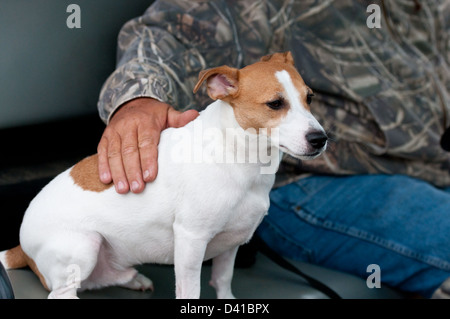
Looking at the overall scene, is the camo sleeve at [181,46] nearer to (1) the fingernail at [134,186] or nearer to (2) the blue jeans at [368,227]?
(1) the fingernail at [134,186]

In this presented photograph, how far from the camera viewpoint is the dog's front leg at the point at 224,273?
1.51m

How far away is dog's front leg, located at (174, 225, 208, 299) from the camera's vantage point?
51.4 inches

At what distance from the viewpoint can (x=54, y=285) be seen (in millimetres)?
1396

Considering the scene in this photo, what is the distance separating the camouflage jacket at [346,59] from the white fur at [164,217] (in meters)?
0.50

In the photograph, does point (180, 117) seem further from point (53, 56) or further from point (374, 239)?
point (374, 239)

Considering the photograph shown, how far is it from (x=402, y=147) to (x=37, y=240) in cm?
130

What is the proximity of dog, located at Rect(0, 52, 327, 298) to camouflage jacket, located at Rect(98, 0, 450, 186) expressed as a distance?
1.49 feet

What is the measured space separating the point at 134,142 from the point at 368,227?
32.9 inches

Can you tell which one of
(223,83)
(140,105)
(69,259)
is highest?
(223,83)

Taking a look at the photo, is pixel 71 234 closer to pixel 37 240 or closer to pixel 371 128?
pixel 37 240

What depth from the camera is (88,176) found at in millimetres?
1425
